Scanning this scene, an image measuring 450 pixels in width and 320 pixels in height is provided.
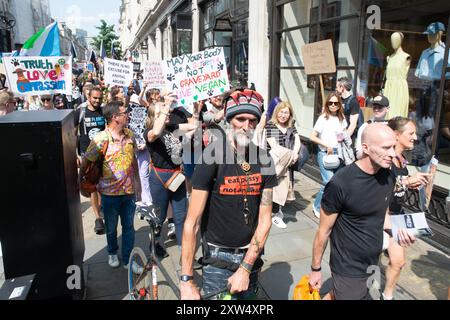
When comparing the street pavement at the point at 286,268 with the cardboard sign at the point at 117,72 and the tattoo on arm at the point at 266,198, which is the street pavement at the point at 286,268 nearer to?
the tattoo on arm at the point at 266,198

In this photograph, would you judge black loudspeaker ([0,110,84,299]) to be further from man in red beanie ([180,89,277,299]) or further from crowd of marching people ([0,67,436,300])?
man in red beanie ([180,89,277,299])

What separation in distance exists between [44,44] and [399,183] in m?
6.52

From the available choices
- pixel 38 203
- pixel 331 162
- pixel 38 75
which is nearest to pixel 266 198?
pixel 38 203

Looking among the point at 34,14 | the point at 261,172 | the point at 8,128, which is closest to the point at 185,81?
the point at 8,128

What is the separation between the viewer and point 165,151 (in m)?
4.02

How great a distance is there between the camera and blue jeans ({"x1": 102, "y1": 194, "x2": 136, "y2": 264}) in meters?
3.80

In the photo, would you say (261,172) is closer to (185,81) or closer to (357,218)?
(357,218)

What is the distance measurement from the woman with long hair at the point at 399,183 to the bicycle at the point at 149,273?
6.26 ft

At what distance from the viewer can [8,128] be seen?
2635 mm

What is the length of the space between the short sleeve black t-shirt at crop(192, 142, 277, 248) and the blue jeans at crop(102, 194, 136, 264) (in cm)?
179

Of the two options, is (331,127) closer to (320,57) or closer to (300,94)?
(320,57)

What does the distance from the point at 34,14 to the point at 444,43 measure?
70.2m

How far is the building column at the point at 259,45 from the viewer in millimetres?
9531

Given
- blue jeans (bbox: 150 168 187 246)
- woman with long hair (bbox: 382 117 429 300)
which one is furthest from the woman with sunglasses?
blue jeans (bbox: 150 168 187 246)
